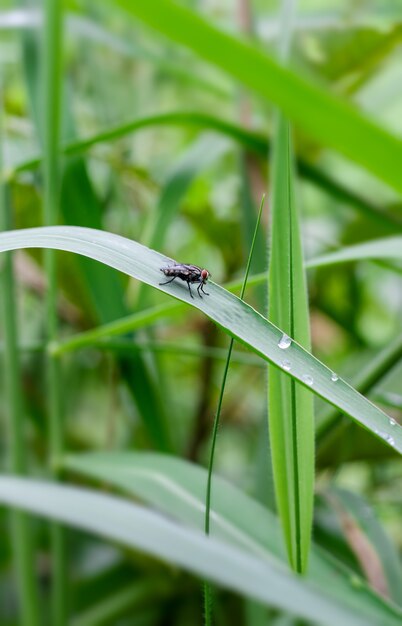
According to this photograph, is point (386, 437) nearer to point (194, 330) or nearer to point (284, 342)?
point (284, 342)

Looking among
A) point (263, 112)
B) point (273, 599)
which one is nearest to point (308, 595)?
point (273, 599)

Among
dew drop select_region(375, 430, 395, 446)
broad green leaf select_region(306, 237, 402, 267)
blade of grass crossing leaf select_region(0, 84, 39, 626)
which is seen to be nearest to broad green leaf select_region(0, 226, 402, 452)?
dew drop select_region(375, 430, 395, 446)

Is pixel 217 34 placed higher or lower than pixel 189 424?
lower

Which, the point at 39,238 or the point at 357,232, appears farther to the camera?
the point at 357,232

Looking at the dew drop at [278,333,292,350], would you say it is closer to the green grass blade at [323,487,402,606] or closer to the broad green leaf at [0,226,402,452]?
the broad green leaf at [0,226,402,452]

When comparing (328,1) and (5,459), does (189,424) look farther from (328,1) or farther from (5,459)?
(328,1)

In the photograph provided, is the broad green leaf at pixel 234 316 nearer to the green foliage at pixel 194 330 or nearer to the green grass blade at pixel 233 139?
the green foliage at pixel 194 330

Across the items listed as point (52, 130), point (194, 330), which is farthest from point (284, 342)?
point (194, 330)
